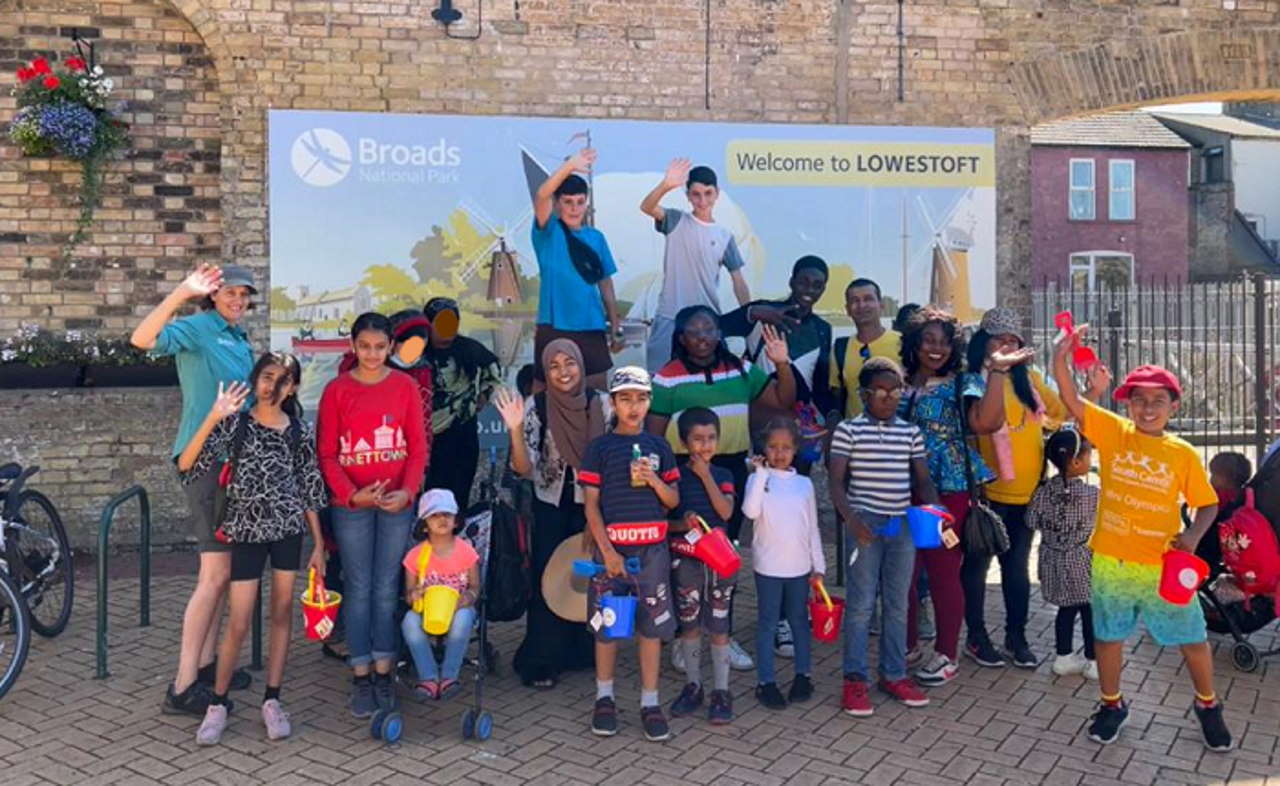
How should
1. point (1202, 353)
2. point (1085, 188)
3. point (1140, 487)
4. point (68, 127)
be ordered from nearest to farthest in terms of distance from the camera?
point (1140, 487) → point (68, 127) → point (1202, 353) → point (1085, 188)

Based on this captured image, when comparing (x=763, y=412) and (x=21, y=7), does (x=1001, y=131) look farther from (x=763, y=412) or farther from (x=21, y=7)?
(x=21, y=7)

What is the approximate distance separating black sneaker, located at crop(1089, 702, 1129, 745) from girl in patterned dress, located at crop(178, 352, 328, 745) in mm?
3448

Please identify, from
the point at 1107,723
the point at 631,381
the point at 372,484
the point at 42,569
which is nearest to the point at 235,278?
the point at 372,484

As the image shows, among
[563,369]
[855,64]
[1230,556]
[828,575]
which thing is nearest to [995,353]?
[1230,556]

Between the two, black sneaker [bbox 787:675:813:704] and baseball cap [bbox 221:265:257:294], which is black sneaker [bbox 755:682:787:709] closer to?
black sneaker [bbox 787:675:813:704]

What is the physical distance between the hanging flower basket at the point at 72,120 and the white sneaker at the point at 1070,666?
7.38 m

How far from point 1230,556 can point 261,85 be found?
23.6 feet

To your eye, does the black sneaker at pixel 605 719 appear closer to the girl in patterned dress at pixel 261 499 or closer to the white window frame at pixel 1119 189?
the girl in patterned dress at pixel 261 499

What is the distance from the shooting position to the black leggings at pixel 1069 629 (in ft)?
18.7

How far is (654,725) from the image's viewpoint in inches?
191

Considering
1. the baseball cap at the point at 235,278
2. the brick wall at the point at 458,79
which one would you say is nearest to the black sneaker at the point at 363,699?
the baseball cap at the point at 235,278

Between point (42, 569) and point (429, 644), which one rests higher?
point (42, 569)

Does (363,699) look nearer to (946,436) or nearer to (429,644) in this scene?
(429,644)

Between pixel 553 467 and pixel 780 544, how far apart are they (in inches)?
46.0
